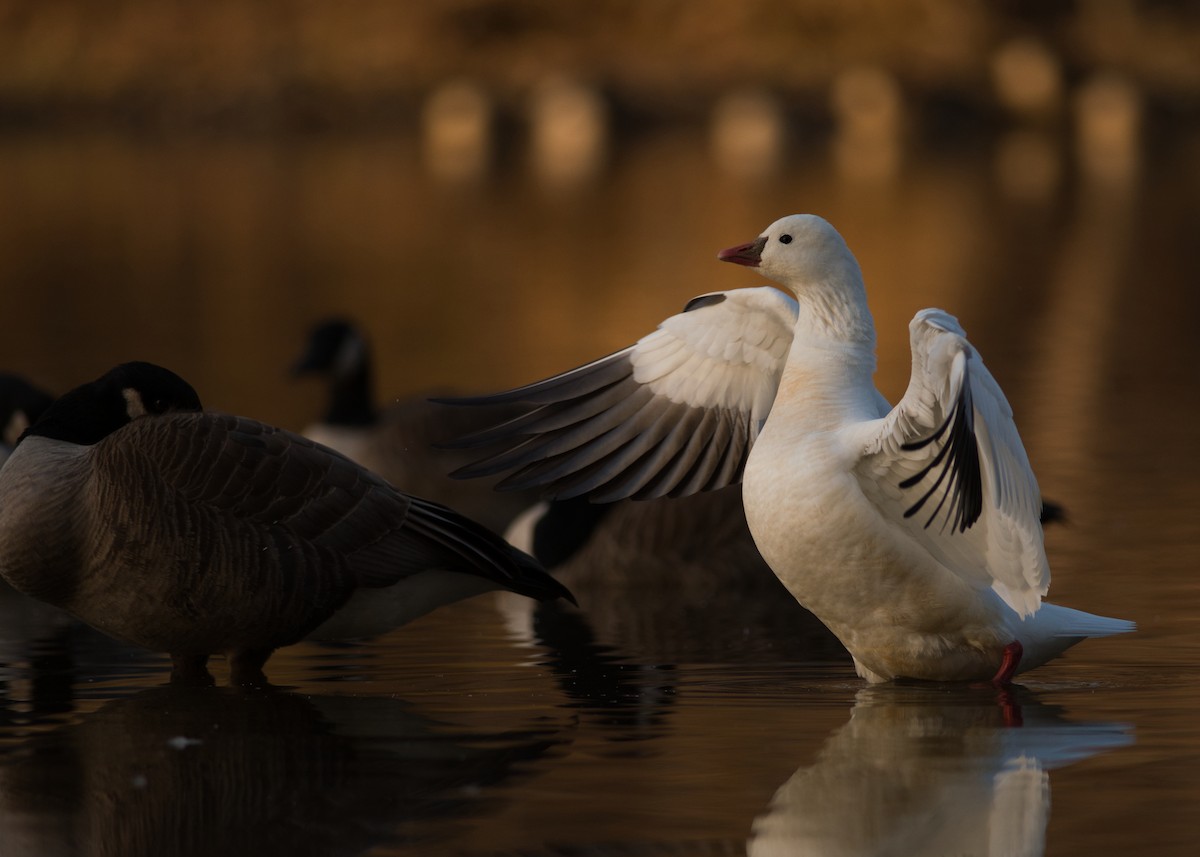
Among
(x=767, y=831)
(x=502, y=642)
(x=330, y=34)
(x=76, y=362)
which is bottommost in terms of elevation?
(x=767, y=831)

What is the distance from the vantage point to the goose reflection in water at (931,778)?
5031mm

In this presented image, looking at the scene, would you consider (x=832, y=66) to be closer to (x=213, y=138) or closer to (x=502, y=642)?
(x=213, y=138)

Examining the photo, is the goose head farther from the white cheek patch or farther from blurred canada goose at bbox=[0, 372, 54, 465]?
the white cheek patch

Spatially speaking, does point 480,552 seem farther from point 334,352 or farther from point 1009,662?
point 334,352

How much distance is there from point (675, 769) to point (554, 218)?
85.9 ft

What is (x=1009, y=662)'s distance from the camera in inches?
260

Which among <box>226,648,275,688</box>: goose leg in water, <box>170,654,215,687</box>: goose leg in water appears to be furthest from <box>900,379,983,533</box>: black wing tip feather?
<box>170,654,215,687</box>: goose leg in water

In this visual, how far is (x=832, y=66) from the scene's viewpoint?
54625mm

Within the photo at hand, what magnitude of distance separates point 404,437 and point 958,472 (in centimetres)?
644

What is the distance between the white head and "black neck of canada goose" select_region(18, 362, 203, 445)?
219cm

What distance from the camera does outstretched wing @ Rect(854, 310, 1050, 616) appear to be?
5781 millimetres

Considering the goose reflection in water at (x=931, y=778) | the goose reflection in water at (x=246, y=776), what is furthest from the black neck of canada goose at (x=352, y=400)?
the goose reflection in water at (x=931, y=778)

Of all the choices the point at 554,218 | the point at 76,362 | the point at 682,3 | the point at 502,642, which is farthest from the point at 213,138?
the point at 502,642

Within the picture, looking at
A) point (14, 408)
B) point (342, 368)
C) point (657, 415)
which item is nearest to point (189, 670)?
point (657, 415)
